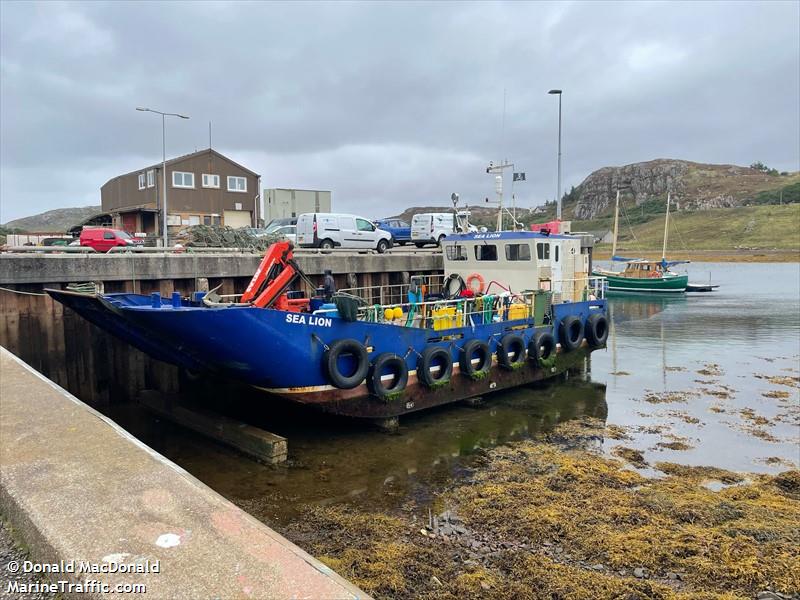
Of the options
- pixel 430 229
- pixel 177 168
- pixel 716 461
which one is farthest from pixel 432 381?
pixel 177 168

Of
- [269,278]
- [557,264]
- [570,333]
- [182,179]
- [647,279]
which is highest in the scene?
[182,179]

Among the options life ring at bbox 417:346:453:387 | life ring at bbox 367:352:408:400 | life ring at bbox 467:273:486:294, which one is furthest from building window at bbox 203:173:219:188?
life ring at bbox 367:352:408:400

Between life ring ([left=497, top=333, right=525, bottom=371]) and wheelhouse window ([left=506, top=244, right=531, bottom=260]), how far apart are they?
235 cm

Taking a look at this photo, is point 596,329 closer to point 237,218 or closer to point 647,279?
point 237,218

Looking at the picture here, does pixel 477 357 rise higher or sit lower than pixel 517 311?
lower

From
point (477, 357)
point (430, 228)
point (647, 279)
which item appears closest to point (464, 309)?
point (477, 357)

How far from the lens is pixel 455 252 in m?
14.8

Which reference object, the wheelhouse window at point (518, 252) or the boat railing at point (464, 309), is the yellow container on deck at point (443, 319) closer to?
the boat railing at point (464, 309)

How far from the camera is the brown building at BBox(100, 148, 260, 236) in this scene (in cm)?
3350

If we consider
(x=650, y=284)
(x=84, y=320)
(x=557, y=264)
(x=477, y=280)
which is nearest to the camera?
(x=84, y=320)

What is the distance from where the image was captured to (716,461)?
9.66 m

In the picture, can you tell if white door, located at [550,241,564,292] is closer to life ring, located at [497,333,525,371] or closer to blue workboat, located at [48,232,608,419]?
blue workboat, located at [48,232,608,419]

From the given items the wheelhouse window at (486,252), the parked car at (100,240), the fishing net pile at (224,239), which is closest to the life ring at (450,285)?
the wheelhouse window at (486,252)

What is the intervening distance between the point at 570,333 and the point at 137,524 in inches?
491
